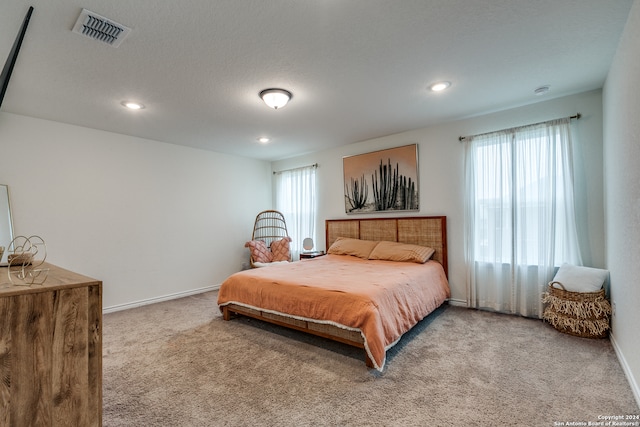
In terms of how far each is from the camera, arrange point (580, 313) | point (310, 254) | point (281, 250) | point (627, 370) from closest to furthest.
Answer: point (627, 370) < point (580, 313) < point (310, 254) < point (281, 250)

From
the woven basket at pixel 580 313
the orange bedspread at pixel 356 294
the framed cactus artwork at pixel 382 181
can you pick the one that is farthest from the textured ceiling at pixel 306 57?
the woven basket at pixel 580 313

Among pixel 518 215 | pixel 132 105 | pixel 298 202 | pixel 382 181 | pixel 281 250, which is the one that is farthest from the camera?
pixel 298 202

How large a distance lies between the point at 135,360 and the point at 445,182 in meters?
4.03

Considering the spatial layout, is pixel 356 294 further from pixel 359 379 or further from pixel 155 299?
pixel 155 299

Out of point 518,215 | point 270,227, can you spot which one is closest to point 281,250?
point 270,227

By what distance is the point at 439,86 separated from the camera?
2.81 m

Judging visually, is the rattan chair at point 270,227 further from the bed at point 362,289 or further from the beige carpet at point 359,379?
the beige carpet at point 359,379

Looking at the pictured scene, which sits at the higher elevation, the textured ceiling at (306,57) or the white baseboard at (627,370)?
the textured ceiling at (306,57)

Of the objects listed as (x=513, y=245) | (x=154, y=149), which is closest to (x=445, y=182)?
(x=513, y=245)

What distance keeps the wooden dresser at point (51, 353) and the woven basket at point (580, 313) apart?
3713 mm

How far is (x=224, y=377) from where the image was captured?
2180 millimetres

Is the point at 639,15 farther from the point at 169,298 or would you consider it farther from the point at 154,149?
the point at 169,298

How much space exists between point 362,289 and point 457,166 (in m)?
2.39

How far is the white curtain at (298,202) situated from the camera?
5.47m
